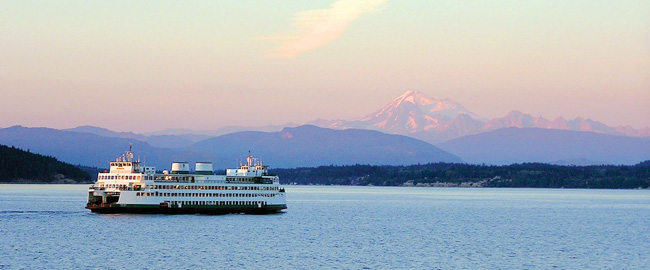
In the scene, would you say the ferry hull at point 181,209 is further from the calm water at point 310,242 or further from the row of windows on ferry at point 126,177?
the row of windows on ferry at point 126,177

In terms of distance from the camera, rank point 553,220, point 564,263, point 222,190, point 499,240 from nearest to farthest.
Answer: point 564,263 → point 499,240 → point 222,190 → point 553,220

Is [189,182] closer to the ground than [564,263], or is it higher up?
higher up

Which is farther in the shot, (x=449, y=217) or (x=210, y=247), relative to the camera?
(x=449, y=217)

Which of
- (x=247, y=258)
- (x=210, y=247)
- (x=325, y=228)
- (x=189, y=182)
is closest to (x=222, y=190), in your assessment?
(x=189, y=182)

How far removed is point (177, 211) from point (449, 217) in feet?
188

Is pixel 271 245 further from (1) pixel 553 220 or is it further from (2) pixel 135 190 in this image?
(1) pixel 553 220

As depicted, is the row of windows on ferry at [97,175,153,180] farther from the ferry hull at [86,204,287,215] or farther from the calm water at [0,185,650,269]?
the calm water at [0,185,650,269]

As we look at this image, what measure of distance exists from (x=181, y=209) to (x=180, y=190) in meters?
3.10

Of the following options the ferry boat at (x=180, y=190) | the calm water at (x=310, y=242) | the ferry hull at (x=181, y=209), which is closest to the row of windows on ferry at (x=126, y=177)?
the ferry boat at (x=180, y=190)

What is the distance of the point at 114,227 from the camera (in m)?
130

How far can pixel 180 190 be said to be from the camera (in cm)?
14925

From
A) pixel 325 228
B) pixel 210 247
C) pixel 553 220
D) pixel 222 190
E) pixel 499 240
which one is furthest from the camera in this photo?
pixel 553 220

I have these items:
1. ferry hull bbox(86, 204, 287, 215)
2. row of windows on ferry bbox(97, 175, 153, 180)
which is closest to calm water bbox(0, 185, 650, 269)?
ferry hull bbox(86, 204, 287, 215)

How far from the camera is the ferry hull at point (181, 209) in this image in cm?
14575
